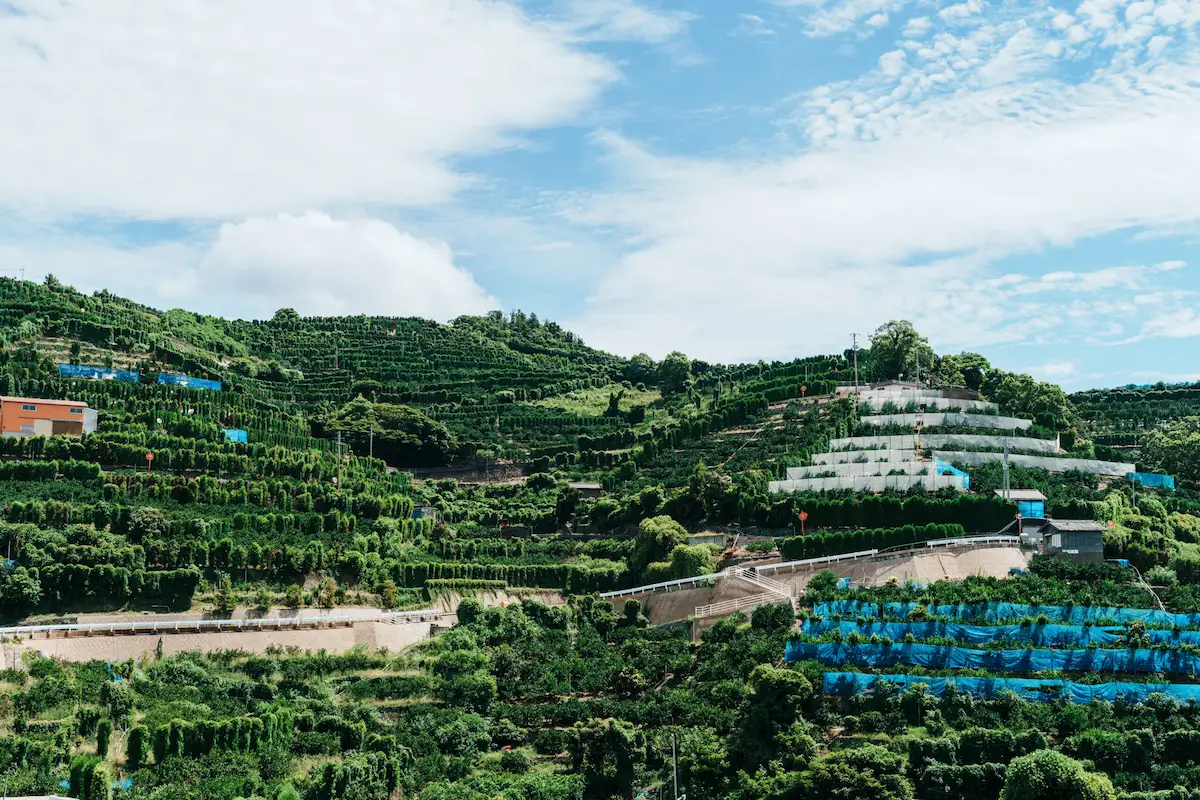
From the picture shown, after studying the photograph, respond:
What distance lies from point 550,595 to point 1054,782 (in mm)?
34149

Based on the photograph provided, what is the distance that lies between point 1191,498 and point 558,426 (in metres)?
50.6

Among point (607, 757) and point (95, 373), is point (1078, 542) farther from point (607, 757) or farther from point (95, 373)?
point (95, 373)

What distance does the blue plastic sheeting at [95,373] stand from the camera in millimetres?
86125

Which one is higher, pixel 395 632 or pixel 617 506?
pixel 617 506

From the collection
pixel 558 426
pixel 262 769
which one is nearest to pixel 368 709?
pixel 262 769

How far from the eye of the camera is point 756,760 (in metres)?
41.4

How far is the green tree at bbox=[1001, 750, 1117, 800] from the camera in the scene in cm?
3528

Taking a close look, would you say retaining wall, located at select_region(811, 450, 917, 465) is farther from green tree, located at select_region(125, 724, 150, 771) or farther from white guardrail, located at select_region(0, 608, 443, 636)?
green tree, located at select_region(125, 724, 150, 771)

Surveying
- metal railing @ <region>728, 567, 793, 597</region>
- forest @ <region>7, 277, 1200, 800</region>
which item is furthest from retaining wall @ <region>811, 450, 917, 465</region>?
metal railing @ <region>728, 567, 793, 597</region>

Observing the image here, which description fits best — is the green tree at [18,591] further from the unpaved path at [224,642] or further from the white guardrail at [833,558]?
the white guardrail at [833,558]

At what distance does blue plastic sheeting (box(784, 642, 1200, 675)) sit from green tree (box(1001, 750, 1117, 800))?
969 cm

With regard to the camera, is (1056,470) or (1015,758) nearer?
(1015,758)

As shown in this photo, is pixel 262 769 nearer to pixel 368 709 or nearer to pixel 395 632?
pixel 368 709

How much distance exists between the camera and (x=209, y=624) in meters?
54.5
